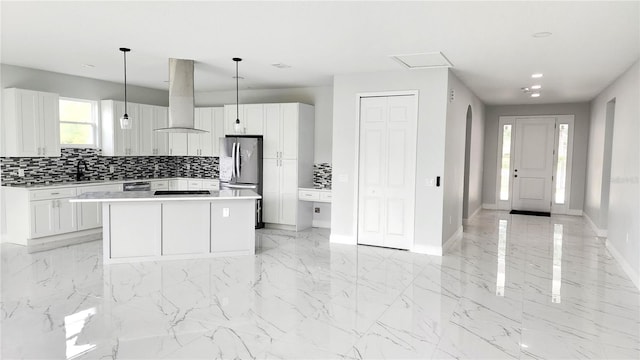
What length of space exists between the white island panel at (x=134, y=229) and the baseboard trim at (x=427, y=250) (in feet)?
11.2

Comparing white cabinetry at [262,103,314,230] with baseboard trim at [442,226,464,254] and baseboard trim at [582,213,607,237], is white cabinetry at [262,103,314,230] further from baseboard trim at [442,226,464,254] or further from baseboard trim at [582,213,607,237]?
baseboard trim at [582,213,607,237]

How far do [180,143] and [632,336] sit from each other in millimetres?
7627

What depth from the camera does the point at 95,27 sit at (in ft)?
13.7

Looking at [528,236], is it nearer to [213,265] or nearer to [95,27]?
[213,265]

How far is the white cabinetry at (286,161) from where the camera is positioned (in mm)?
7504

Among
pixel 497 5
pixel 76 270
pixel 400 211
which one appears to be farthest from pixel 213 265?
pixel 497 5

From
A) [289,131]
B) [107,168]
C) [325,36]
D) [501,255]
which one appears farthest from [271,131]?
[501,255]

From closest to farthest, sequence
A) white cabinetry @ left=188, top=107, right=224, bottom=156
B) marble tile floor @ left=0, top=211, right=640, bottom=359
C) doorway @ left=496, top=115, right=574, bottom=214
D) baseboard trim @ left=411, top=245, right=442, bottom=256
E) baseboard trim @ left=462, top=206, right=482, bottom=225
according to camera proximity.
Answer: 1. marble tile floor @ left=0, top=211, right=640, bottom=359
2. baseboard trim @ left=411, top=245, right=442, bottom=256
3. white cabinetry @ left=188, top=107, right=224, bottom=156
4. baseboard trim @ left=462, top=206, right=482, bottom=225
5. doorway @ left=496, top=115, right=574, bottom=214

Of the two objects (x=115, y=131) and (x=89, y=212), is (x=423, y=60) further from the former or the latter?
(x=89, y=212)

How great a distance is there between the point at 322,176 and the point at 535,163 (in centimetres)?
549

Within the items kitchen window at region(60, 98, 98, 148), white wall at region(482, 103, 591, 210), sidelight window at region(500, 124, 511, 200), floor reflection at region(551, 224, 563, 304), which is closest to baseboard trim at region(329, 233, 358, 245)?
floor reflection at region(551, 224, 563, 304)

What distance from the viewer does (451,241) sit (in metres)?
6.56

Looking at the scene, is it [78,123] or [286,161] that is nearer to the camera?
[78,123]

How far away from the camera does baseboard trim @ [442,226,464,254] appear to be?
20.2 ft
